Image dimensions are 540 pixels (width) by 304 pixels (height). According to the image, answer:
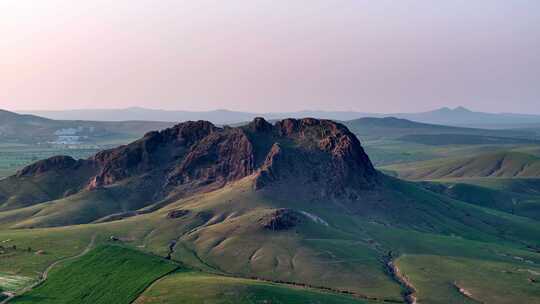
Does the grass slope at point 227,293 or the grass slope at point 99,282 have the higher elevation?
the grass slope at point 227,293

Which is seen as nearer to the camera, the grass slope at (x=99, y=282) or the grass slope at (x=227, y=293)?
the grass slope at (x=227, y=293)

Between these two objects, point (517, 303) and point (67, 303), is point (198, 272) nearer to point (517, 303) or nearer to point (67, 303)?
point (67, 303)

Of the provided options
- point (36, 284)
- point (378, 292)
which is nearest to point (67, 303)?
point (36, 284)

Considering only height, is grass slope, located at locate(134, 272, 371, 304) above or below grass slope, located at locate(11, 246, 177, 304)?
above

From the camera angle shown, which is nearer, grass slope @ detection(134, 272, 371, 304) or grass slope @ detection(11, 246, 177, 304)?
grass slope @ detection(134, 272, 371, 304)

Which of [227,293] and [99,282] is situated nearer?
[227,293]
